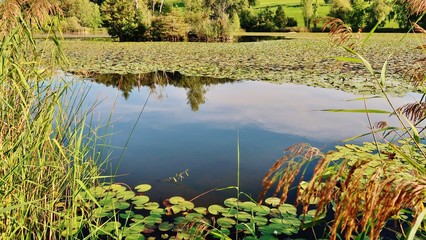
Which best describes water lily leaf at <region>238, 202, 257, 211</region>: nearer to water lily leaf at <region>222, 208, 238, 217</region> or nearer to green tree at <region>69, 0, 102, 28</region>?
water lily leaf at <region>222, 208, 238, 217</region>

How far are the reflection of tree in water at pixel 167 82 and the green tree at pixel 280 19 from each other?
33.9m

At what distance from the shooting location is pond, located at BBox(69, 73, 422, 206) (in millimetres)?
4145

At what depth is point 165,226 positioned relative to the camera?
2953 mm

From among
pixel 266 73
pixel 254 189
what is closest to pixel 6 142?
pixel 254 189

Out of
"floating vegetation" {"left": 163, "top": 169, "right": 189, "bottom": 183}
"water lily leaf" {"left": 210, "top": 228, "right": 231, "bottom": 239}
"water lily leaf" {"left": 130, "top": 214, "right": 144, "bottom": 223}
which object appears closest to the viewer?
"water lily leaf" {"left": 210, "top": 228, "right": 231, "bottom": 239}

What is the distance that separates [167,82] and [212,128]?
14.1ft

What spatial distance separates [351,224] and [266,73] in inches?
410

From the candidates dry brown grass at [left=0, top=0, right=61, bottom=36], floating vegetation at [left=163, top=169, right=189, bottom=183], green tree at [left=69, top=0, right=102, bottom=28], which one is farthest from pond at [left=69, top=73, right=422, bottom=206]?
green tree at [left=69, top=0, right=102, bottom=28]

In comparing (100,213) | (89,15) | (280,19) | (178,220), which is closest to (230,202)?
(178,220)

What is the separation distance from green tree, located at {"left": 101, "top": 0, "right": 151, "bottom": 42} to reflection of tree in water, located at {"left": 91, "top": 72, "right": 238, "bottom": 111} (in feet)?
58.0

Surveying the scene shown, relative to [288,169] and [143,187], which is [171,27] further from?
[288,169]

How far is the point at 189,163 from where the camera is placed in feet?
15.2

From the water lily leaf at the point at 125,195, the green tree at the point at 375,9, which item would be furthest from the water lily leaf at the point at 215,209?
the green tree at the point at 375,9

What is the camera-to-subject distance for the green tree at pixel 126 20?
27750 mm
